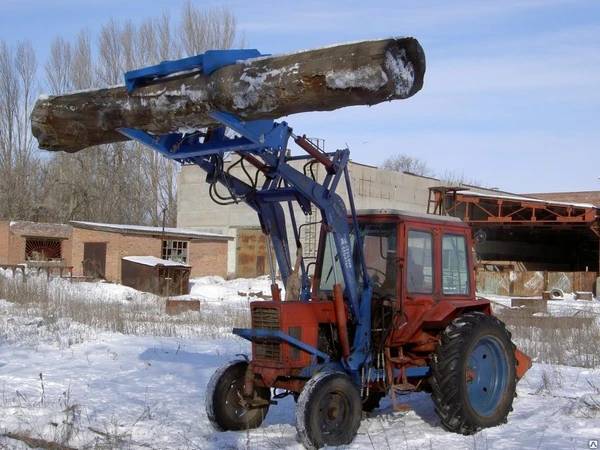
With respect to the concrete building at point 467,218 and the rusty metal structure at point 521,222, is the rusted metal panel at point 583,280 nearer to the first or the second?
the concrete building at point 467,218

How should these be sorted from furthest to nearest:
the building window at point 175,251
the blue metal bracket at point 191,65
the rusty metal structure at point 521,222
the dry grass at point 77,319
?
the building window at point 175,251, the rusty metal structure at point 521,222, the dry grass at point 77,319, the blue metal bracket at point 191,65

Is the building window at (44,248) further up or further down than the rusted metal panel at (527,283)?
further up

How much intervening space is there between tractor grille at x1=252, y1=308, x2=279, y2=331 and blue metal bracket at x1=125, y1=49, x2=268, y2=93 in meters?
2.36

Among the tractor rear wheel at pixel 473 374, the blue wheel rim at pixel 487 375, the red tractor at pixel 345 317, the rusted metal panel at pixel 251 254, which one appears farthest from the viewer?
the rusted metal panel at pixel 251 254

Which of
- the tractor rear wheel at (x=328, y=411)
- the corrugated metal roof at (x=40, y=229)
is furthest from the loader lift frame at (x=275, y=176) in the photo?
the corrugated metal roof at (x=40, y=229)

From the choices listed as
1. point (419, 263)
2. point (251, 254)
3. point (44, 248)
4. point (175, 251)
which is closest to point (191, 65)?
point (419, 263)

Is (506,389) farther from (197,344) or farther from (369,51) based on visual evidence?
(197,344)

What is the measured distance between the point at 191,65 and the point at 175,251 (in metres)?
30.8

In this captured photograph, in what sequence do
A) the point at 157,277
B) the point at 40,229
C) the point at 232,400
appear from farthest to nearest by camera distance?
the point at 40,229 < the point at 157,277 < the point at 232,400

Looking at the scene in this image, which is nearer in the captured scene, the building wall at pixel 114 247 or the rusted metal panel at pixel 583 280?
the building wall at pixel 114 247

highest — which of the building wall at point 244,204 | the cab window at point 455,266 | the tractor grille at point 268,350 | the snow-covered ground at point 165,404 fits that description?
the building wall at point 244,204

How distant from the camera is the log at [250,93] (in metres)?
5.02

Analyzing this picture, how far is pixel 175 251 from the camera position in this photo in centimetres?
3606

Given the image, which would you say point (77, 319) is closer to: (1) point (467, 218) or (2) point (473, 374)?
(2) point (473, 374)
